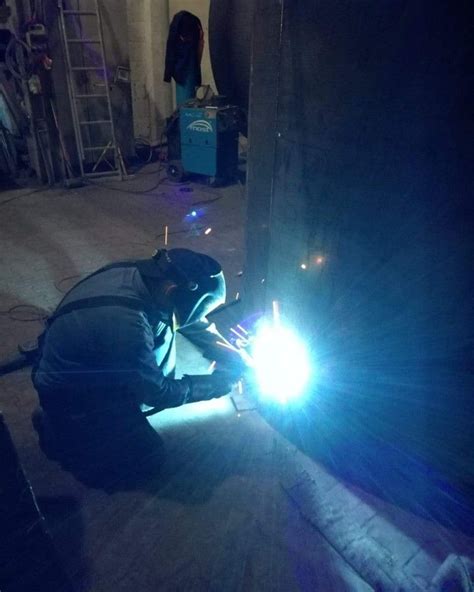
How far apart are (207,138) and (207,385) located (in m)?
6.16

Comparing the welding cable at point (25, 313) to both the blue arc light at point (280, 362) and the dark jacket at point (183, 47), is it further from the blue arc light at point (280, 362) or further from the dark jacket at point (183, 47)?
the dark jacket at point (183, 47)

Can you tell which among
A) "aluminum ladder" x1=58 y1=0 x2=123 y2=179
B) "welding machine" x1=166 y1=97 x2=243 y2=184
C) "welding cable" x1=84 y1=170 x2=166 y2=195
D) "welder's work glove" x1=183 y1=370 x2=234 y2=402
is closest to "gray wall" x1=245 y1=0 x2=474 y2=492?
"welder's work glove" x1=183 y1=370 x2=234 y2=402

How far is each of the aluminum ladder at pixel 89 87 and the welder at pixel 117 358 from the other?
6658mm

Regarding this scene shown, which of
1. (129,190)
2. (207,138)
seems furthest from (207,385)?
(129,190)

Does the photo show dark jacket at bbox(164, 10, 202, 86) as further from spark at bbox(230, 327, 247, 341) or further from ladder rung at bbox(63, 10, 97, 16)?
spark at bbox(230, 327, 247, 341)

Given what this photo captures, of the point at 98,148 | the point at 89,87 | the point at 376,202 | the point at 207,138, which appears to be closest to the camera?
the point at 376,202

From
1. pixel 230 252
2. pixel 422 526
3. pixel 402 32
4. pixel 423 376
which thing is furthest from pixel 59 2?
pixel 422 526

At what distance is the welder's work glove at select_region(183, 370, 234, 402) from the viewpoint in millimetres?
2588

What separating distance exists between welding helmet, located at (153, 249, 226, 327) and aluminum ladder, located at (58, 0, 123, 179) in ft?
22.0

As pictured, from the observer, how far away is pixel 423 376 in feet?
6.66

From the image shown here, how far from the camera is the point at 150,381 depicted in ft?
7.54

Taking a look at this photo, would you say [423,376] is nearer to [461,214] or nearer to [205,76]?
[461,214]

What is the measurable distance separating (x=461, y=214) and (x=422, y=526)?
Result: 1.73 metres

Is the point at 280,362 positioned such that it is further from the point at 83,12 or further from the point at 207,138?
the point at 83,12
